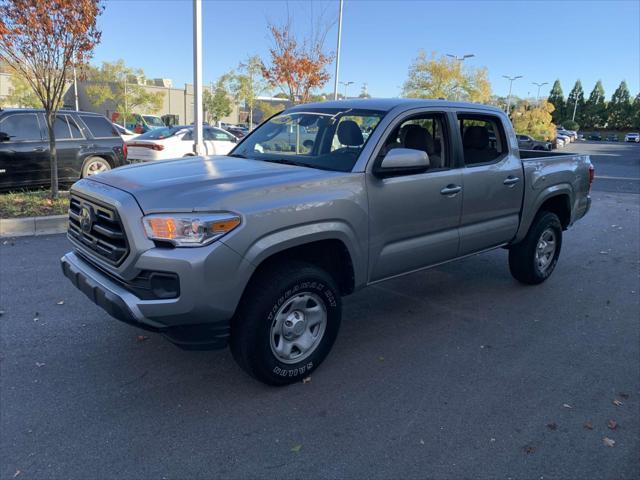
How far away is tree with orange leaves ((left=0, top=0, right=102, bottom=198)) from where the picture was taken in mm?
7383

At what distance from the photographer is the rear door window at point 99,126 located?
32.4 feet

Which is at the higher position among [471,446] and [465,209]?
[465,209]

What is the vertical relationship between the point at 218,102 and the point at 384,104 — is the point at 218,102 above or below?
above

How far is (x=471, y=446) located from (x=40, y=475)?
2.26 metres

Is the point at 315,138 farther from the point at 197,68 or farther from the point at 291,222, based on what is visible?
the point at 197,68

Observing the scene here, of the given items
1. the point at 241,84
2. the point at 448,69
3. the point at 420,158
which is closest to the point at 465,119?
the point at 420,158

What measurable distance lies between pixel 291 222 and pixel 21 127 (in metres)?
8.04

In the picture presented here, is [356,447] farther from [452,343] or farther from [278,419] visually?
[452,343]

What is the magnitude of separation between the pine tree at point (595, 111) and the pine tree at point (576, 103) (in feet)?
3.19

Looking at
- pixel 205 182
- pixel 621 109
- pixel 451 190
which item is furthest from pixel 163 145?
pixel 621 109

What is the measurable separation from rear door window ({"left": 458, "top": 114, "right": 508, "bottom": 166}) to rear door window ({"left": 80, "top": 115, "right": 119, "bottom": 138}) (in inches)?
313

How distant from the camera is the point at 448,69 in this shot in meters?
36.5

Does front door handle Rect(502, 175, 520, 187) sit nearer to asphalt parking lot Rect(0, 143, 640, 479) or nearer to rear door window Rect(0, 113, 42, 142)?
asphalt parking lot Rect(0, 143, 640, 479)

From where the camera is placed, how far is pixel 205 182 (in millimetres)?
2977
